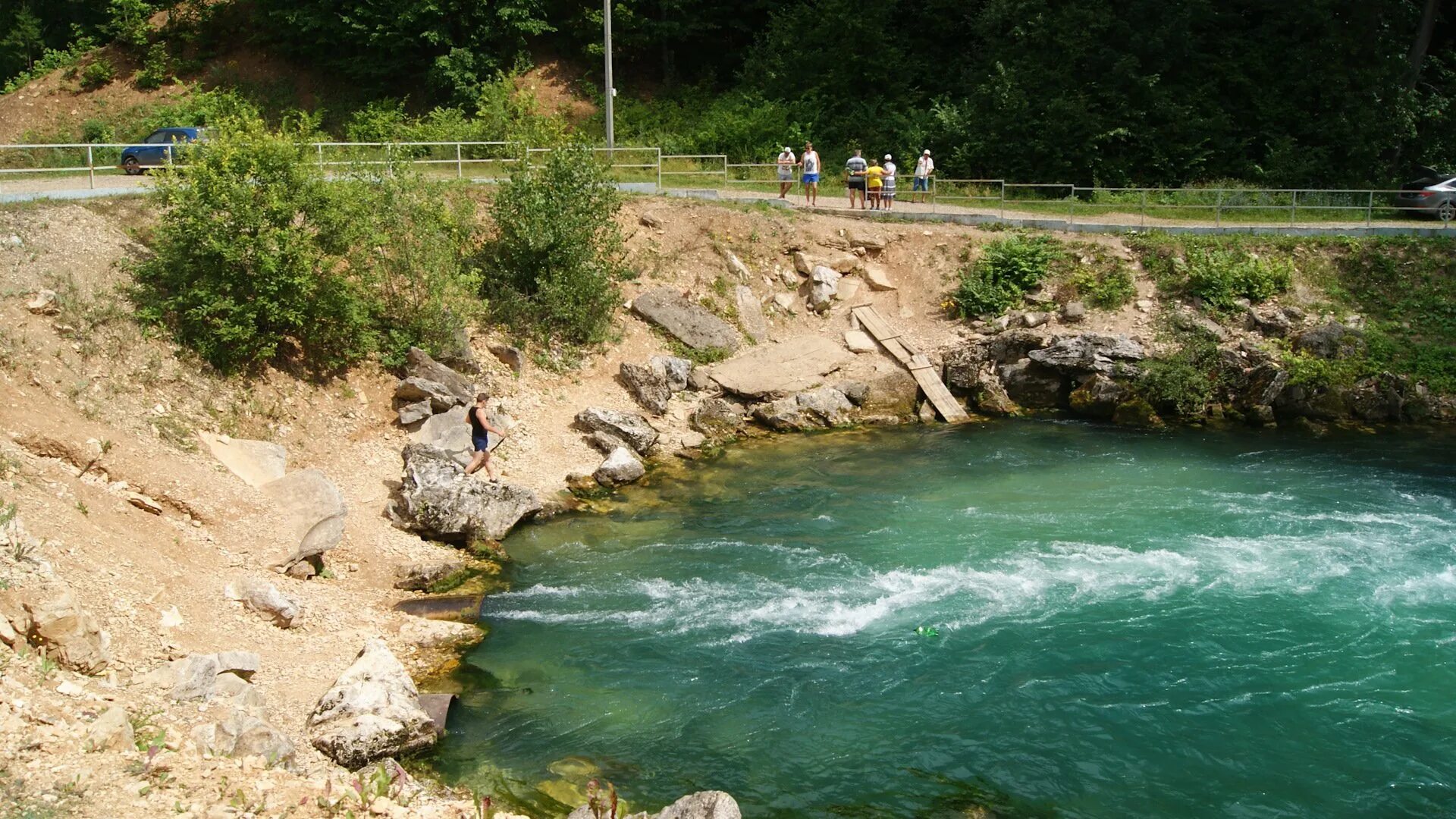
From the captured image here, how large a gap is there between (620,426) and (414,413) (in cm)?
386

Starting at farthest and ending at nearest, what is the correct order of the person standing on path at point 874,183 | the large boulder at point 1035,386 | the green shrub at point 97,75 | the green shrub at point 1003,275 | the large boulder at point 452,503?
1. the green shrub at point 97,75
2. the person standing on path at point 874,183
3. the green shrub at point 1003,275
4. the large boulder at point 1035,386
5. the large boulder at point 452,503

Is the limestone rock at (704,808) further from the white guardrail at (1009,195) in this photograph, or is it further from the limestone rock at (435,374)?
the white guardrail at (1009,195)

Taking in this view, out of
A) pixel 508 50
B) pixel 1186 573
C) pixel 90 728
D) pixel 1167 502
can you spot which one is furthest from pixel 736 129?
pixel 90 728

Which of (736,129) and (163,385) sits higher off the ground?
(736,129)

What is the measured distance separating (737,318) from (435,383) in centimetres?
839

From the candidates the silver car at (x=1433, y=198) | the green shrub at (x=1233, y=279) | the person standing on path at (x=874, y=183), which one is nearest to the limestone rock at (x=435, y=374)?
the person standing on path at (x=874, y=183)

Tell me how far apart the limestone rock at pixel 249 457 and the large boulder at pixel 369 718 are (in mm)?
5822

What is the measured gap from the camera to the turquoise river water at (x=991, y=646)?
12.2 meters

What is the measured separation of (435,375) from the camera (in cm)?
2195

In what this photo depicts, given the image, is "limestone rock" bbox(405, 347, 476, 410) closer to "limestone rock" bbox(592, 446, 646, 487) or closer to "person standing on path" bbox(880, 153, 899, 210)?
"limestone rock" bbox(592, 446, 646, 487)

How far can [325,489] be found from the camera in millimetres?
17297

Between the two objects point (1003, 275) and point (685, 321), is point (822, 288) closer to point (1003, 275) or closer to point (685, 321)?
point (685, 321)

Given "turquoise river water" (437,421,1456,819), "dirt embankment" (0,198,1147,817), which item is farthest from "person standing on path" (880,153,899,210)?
"turquoise river water" (437,421,1456,819)

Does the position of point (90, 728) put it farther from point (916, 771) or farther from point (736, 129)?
point (736, 129)
